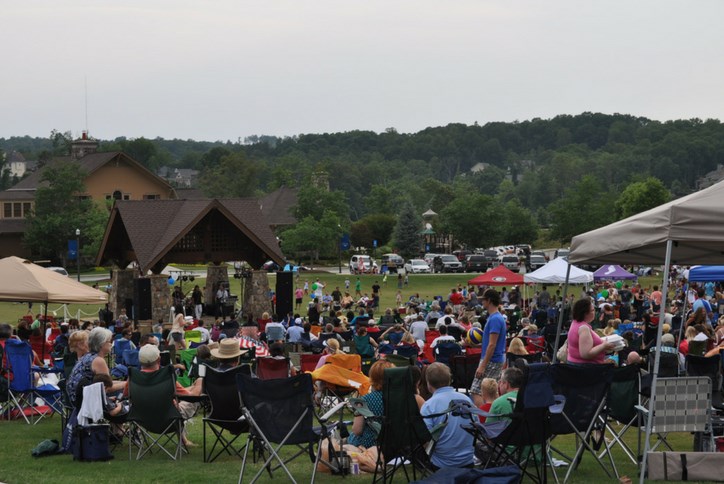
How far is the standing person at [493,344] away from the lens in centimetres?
1112

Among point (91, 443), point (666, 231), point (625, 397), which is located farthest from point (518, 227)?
point (666, 231)

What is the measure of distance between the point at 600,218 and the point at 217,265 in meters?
51.2

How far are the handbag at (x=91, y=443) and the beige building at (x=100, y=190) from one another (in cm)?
6562

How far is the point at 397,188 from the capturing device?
13788 cm

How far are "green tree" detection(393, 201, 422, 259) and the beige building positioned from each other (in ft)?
56.4

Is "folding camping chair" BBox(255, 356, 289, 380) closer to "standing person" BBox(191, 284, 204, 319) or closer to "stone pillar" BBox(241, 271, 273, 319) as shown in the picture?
"standing person" BBox(191, 284, 204, 319)

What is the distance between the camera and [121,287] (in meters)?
37.0

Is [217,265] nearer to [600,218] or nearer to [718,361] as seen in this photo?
[718,361]

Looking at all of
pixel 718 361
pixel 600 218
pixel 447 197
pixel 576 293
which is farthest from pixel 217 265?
pixel 447 197

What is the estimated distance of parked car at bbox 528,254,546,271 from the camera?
202 ft

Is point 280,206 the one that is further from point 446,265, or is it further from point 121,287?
point 121,287

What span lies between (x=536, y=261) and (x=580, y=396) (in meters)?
55.3

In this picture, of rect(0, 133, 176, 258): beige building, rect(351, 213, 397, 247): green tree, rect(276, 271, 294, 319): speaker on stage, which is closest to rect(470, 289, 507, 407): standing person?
rect(276, 271, 294, 319): speaker on stage

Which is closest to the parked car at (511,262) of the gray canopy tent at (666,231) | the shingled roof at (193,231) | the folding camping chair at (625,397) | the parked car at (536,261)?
the parked car at (536,261)
